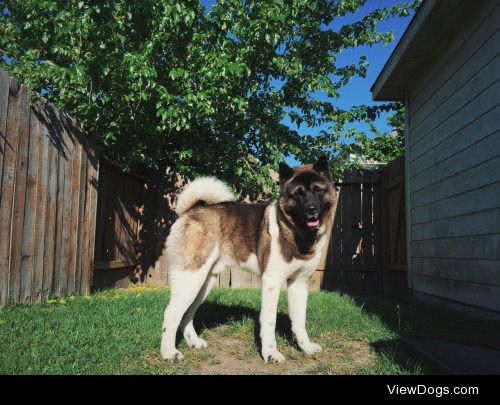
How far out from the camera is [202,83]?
5.77 metres

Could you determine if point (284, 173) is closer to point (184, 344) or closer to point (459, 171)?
point (184, 344)

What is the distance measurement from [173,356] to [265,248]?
1145 mm

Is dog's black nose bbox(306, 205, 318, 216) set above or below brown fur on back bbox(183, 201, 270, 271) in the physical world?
above

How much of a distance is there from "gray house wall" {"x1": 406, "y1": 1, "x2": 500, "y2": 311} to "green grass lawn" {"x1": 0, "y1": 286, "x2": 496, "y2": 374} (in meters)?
0.70

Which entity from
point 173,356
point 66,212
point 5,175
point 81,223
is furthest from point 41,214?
point 173,356

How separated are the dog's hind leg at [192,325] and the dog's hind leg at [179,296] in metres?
0.21

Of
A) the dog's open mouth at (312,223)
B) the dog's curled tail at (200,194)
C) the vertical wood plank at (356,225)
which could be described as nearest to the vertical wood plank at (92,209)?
the dog's curled tail at (200,194)

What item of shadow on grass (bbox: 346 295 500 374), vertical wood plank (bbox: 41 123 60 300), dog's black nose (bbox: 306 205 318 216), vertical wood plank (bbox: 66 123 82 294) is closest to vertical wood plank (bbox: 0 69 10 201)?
vertical wood plank (bbox: 41 123 60 300)

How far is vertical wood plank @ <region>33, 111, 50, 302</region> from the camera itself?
192 inches

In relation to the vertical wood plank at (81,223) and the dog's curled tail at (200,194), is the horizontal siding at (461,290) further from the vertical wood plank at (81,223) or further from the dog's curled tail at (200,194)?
the vertical wood plank at (81,223)

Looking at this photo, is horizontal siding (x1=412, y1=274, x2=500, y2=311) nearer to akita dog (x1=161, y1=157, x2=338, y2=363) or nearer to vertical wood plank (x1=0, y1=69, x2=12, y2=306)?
akita dog (x1=161, y1=157, x2=338, y2=363)
